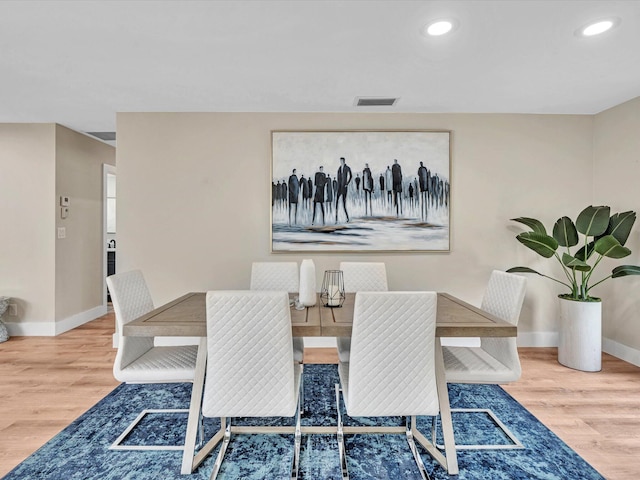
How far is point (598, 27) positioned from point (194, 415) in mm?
3177

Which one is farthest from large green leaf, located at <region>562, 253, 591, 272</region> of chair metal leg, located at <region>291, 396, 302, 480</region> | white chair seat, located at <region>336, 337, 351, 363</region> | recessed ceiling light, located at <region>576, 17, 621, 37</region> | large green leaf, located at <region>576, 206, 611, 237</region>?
chair metal leg, located at <region>291, 396, 302, 480</region>

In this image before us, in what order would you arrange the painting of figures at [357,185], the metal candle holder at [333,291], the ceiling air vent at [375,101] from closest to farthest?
the metal candle holder at [333,291], the ceiling air vent at [375,101], the painting of figures at [357,185]

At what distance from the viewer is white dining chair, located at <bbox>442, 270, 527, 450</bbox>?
2.00 meters

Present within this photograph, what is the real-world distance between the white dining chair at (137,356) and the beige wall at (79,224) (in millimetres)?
2590

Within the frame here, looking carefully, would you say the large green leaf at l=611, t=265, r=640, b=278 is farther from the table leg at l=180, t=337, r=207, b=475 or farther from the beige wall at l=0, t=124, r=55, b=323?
the beige wall at l=0, t=124, r=55, b=323

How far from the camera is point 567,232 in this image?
3309mm

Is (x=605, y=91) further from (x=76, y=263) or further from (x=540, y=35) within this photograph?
(x=76, y=263)

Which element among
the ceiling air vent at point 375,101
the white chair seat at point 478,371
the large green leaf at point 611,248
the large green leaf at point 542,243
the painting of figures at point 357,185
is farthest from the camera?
the painting of figures at point 357,185

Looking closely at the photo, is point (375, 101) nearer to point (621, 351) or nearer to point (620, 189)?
point (620, 189)

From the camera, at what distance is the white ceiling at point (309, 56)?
200 centimetres

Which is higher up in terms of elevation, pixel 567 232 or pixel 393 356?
pixel 567 232

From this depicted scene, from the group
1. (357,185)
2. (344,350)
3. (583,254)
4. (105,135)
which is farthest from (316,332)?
(105,135)

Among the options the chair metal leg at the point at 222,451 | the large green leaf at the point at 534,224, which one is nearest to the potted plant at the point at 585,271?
the large green leaf at the point at 534,224

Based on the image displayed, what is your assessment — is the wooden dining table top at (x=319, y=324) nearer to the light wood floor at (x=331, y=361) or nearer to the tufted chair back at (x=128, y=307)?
the tufted chair back at (x=128, y=307)
